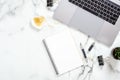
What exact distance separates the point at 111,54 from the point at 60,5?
0.30 m

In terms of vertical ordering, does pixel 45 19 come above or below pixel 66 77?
above

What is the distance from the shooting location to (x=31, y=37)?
0.96 metres

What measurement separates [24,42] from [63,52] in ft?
0.51

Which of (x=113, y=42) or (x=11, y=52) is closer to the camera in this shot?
(x=11, y=52)

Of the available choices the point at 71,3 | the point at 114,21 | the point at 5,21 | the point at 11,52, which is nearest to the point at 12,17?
the point at 5,21

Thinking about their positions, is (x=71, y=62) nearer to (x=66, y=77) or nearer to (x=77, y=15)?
(x=66, y=77)

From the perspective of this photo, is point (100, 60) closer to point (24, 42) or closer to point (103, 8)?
point (103, 8)

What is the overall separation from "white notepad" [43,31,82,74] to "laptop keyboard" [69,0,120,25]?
0.13 meters

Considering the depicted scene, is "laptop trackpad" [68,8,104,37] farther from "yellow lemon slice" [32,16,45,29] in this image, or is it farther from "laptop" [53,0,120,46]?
"yellow lemon slice" [32,16,45,29]

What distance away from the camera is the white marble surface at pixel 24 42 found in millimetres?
938

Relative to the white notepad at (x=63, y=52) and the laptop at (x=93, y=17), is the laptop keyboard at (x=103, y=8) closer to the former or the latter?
the laptop at (x=93, y=17)

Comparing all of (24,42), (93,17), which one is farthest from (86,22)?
(24,42)

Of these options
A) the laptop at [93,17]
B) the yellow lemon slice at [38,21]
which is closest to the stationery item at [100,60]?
the laptop at [93,17]

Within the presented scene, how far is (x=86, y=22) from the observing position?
3.32 ft
